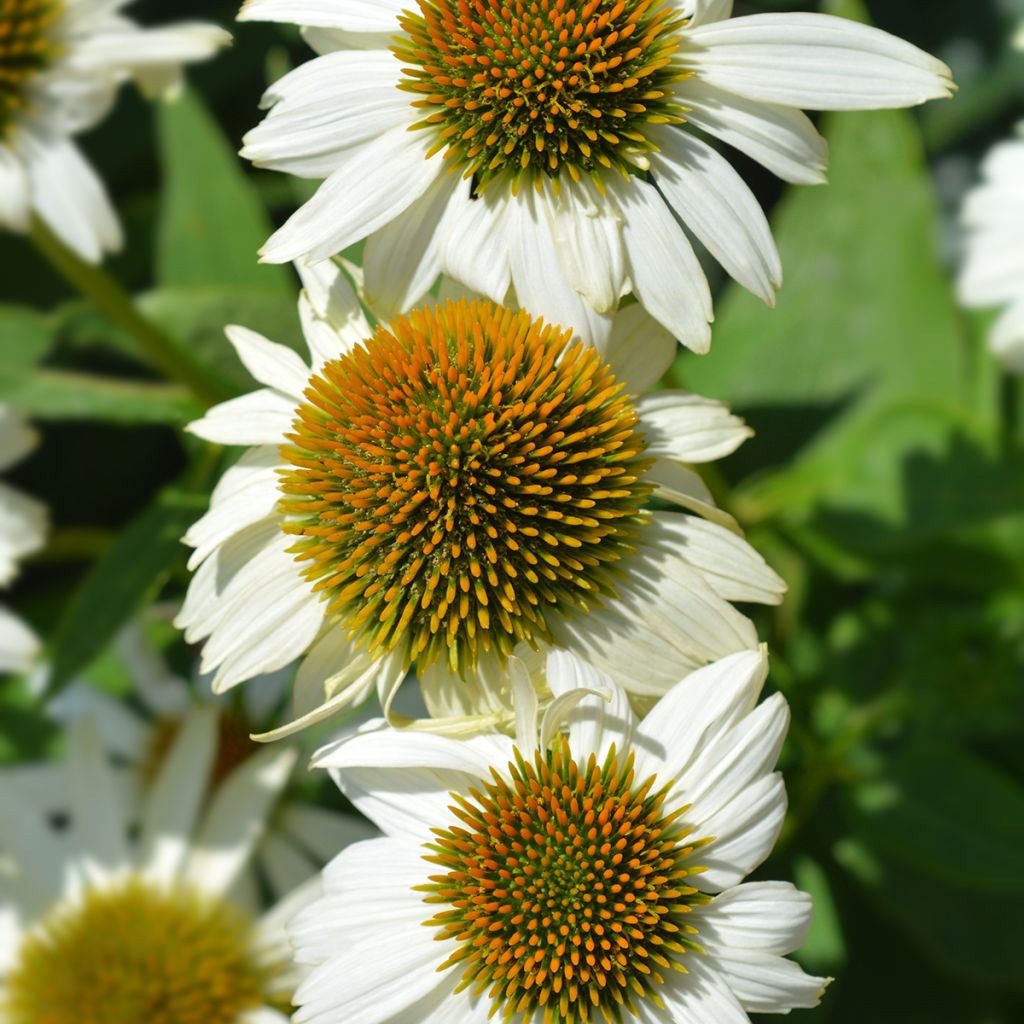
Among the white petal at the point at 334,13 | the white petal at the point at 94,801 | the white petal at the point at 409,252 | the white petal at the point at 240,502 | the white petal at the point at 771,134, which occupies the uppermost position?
the white petal at the point at 334,13

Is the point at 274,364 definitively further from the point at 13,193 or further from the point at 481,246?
the point at 13,193

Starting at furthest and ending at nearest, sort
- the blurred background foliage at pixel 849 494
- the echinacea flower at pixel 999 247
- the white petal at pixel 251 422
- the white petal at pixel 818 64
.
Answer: the echinacea flower at pixel 999 247 → the blurred background foliage at pixel 849 494 → the white petal at pixel 251 422 → the white petal at pixel 818 64

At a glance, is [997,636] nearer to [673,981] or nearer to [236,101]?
[673,981]

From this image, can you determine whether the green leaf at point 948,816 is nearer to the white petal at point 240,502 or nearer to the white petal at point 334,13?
the white petal at point 240,502

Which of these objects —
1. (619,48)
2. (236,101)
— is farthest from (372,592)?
(236,101)

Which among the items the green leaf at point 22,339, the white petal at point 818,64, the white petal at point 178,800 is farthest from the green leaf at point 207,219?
the white petal at point 818,64

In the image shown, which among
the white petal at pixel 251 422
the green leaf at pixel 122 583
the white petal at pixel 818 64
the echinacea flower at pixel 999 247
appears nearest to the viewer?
the white petal at pixel 818 64

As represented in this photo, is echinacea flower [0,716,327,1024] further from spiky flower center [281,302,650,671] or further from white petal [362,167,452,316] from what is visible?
white petal [362,167,452,316]

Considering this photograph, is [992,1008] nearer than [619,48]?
No
